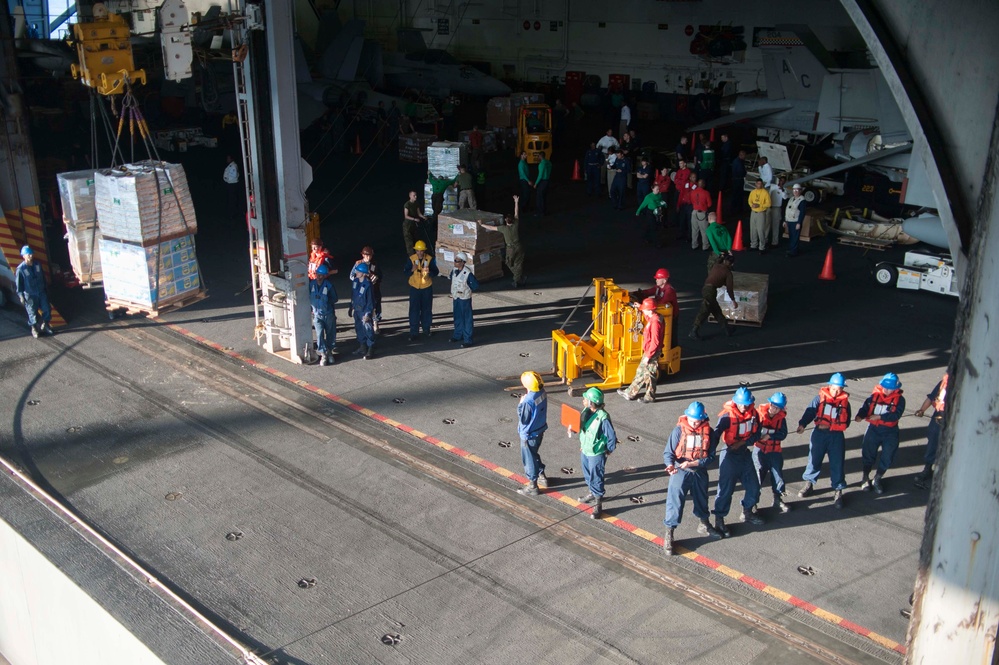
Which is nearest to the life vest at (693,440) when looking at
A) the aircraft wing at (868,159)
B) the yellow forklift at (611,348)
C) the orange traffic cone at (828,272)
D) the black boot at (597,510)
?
the black boot at (597,510)

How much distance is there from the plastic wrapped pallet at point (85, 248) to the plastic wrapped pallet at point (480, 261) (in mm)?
6587

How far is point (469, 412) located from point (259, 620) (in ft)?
16.8

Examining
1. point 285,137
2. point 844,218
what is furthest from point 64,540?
point 844,218

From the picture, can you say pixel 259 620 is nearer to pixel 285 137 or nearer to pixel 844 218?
pixel 285 137

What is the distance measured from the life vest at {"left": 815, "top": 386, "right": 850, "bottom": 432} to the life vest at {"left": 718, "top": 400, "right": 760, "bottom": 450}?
97cm

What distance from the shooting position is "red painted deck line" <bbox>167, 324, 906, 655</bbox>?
8750 millimetres

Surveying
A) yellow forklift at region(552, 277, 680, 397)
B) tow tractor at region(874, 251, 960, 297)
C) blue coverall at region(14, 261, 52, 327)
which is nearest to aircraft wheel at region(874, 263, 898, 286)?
tow tractor at region(874, 251, 960, 297)

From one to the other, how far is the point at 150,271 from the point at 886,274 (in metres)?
13.9

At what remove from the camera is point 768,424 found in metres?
10.1

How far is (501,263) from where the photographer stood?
764 inches

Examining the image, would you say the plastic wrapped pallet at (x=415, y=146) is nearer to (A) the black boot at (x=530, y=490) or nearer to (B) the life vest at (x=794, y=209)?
(B) the life vest at (x=794, y=209)

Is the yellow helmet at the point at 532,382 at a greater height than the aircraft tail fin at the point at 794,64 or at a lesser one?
lesser

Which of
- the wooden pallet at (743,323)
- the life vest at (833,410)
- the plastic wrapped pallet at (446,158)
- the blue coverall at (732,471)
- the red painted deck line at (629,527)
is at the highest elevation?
the plastic wrapped pallet at (446,158)

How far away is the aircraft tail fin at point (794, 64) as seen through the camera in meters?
26.3
